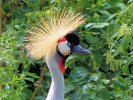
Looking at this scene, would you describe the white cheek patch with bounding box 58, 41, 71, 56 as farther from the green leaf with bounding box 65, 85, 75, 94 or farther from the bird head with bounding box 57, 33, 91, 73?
the green leaf with bounding box 65, 85, 75, 94

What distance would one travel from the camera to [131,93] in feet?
7.93

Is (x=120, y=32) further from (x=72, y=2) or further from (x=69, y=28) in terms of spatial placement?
(x=72, y=2)

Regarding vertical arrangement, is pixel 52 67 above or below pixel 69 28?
below

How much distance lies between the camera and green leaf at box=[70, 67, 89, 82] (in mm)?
2596

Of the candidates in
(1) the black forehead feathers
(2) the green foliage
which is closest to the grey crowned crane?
(1) the black forehead feathers

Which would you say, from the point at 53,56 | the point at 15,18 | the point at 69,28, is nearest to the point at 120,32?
the point at 69,28

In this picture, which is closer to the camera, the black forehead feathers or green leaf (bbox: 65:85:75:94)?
the black forehead feathers

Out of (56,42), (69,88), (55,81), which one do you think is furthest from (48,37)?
(69,88)

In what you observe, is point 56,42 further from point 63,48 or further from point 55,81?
point 55,81

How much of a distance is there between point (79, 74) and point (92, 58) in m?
0.17

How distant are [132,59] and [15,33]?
39.0 inches

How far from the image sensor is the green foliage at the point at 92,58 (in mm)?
2299

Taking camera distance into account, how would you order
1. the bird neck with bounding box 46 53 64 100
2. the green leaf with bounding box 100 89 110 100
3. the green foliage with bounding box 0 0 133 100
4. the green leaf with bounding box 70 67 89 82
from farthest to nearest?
the green leaf with bounding box 70 67 89 82
the green leaf with bounding box 100 89 110 100
the green foliage with bounding box 0 0 133 100
the bird neck with bounding box 46 53 64 100

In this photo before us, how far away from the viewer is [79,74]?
2629 mm
